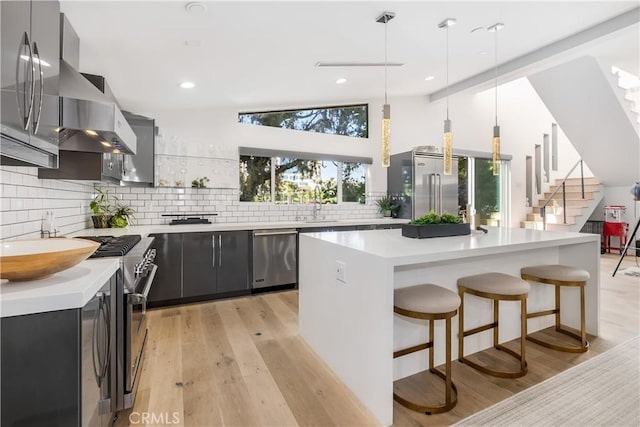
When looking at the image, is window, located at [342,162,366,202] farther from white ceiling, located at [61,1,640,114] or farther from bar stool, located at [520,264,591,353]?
bar stool, located at [520,264,591,353]

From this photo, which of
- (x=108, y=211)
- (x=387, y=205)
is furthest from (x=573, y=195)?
(x=108, y=211)

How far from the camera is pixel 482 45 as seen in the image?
12.0ft

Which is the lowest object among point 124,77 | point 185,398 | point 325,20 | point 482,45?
point 185,398

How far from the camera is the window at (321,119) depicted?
4.87m

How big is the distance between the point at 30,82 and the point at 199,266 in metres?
2.66

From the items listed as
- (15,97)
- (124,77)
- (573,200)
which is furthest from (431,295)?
(573,200)

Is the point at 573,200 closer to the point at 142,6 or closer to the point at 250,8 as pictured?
the point at 250,8

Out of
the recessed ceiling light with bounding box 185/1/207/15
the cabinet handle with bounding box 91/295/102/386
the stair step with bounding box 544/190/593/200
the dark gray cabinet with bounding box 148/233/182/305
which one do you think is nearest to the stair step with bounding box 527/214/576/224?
the stair step with bounding box 544/190/593/200

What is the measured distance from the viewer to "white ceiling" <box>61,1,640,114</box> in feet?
7.16

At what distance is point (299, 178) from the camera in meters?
5.16

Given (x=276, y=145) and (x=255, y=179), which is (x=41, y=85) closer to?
(x=255, y=179)

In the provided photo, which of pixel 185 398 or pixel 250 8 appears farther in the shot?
pixel 250 8

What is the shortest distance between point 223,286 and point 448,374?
2.75 m

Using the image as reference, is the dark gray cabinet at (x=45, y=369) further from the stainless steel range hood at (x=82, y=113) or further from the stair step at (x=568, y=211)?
the stair step at (x=568, y=211)
